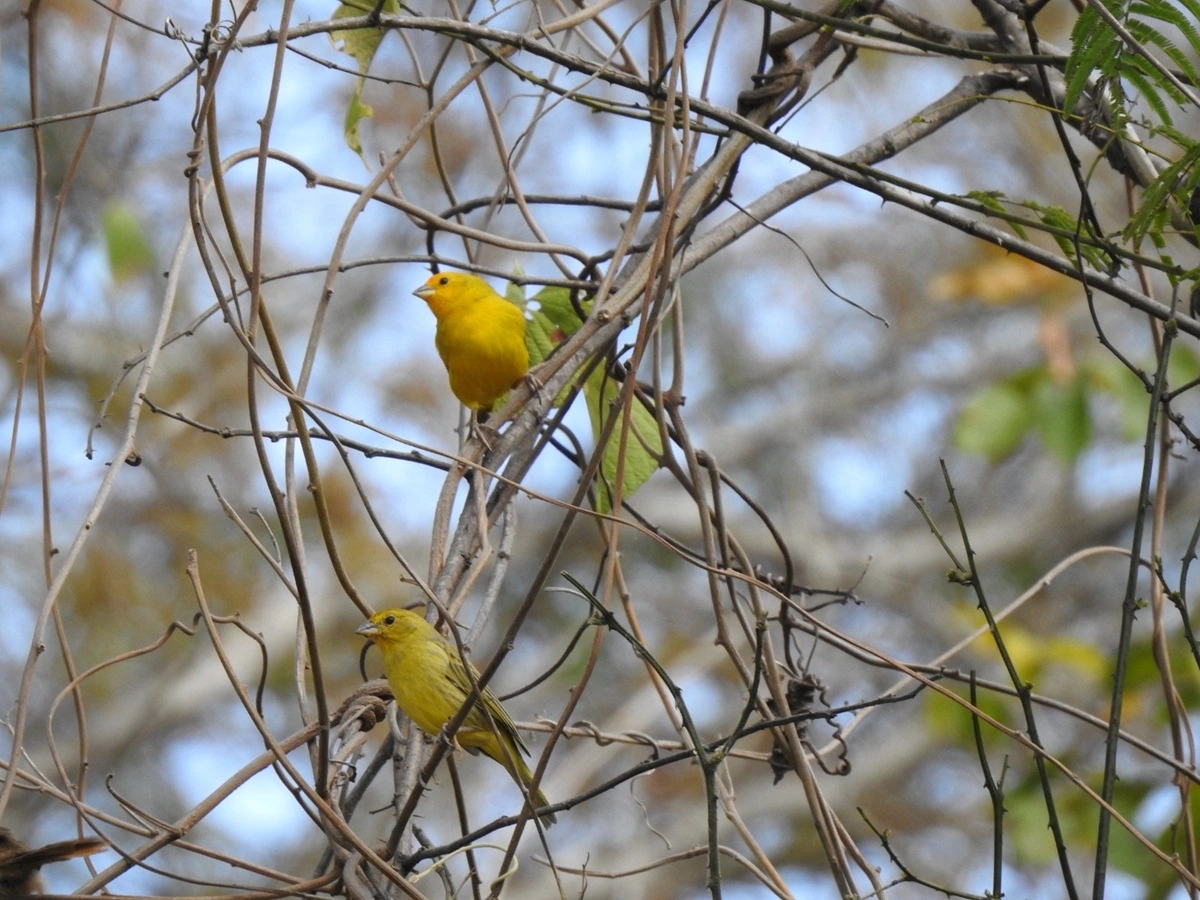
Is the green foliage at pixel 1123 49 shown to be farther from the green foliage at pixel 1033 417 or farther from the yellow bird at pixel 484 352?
the green foliage at pixel 1033 417

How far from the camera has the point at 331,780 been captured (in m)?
2.04

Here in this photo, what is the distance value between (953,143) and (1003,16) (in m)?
11.2

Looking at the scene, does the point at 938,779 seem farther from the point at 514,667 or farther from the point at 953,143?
the point at 953,143

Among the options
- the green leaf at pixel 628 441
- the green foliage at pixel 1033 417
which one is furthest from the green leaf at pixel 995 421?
the green leaf at pixel 628 441

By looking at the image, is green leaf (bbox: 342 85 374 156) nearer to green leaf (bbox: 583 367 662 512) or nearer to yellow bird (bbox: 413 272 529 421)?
green leaf (bbox: 583 367 662 512)

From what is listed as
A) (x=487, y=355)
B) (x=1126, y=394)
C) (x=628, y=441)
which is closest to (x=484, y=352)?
(x=487, y=355)

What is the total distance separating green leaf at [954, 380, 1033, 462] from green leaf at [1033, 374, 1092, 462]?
82 mm

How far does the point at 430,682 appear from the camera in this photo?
274 cm

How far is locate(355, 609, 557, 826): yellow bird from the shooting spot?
8.29 ft

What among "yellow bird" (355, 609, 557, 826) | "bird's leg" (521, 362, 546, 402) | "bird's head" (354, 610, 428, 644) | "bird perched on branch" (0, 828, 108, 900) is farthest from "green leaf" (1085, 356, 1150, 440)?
"bird perched on branch" (0, 828, 108, 900)

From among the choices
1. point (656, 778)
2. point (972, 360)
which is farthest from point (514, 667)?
point (972, 360)

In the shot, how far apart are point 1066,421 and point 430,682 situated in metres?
5.45

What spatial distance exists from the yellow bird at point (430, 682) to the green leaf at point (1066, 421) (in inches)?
192

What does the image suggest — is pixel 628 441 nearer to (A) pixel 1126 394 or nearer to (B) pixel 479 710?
(B) pixel 479 710
